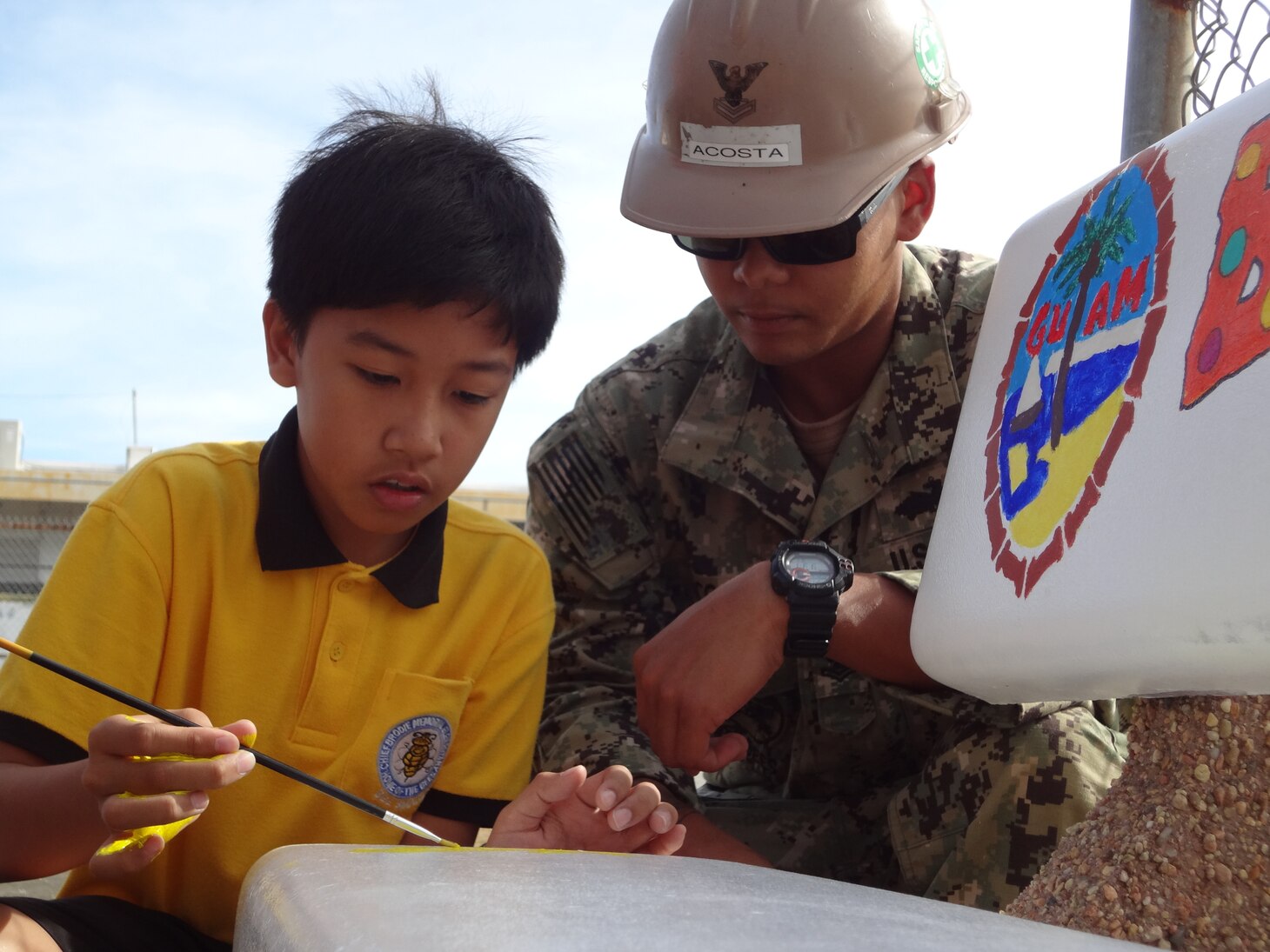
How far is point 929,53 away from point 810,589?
3.12 ft

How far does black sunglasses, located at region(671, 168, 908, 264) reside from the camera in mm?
1758

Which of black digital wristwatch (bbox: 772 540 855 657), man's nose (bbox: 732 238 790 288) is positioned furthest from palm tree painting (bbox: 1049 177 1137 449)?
man's nose (bbox: 732 238 790 288)

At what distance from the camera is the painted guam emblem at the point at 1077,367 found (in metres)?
0.95

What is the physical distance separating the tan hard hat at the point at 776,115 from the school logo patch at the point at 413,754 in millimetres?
780

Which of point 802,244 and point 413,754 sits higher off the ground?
point 802,244

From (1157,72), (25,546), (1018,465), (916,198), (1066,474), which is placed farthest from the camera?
(25,546)

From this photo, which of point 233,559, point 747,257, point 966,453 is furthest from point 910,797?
point 233,559

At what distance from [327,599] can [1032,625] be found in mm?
825

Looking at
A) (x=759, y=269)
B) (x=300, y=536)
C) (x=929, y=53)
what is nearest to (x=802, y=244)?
(x=759, y=269)

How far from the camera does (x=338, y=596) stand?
1.44 metres

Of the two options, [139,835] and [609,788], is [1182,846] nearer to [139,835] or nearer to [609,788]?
[609,788]

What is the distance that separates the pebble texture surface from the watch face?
0.58 meters

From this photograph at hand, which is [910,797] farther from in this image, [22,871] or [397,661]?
[22,871]

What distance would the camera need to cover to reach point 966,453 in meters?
1.23
